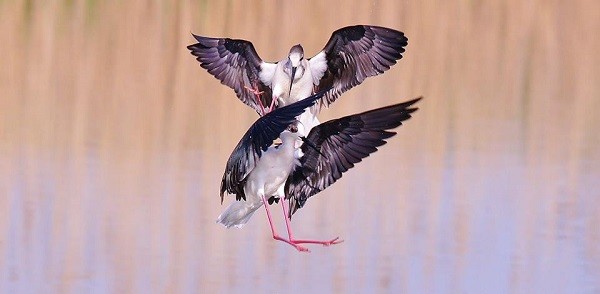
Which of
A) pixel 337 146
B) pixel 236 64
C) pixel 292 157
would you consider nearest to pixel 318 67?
pixel 236 64

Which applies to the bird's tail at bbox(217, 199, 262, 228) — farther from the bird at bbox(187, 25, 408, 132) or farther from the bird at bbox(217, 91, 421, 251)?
the bird at bbox(187, 25, 408, 132)

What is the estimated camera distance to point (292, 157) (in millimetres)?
7430

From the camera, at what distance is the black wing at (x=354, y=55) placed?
880 centimetres

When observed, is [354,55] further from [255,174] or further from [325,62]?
[255,174]

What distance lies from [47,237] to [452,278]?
6.11ft

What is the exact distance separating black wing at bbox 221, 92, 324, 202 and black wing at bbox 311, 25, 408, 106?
1.42 m

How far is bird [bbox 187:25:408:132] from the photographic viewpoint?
28.7 feet

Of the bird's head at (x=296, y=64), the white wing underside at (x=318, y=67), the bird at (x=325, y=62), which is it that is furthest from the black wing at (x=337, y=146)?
the white wing underside at (x=318, y=67)

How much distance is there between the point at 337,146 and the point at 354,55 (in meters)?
1.64

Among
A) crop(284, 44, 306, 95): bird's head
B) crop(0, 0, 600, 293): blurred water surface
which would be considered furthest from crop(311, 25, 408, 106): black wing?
crop(0, 0, 600, 293): blurred water surface

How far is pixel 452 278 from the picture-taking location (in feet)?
25.1

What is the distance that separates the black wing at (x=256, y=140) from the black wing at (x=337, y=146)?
0.79 feet

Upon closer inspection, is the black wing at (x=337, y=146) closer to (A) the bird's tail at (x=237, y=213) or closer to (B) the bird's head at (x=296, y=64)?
(A) the bird's tail at (x=237, y=213)

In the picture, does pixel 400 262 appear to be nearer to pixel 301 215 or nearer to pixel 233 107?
pixel 301 215
